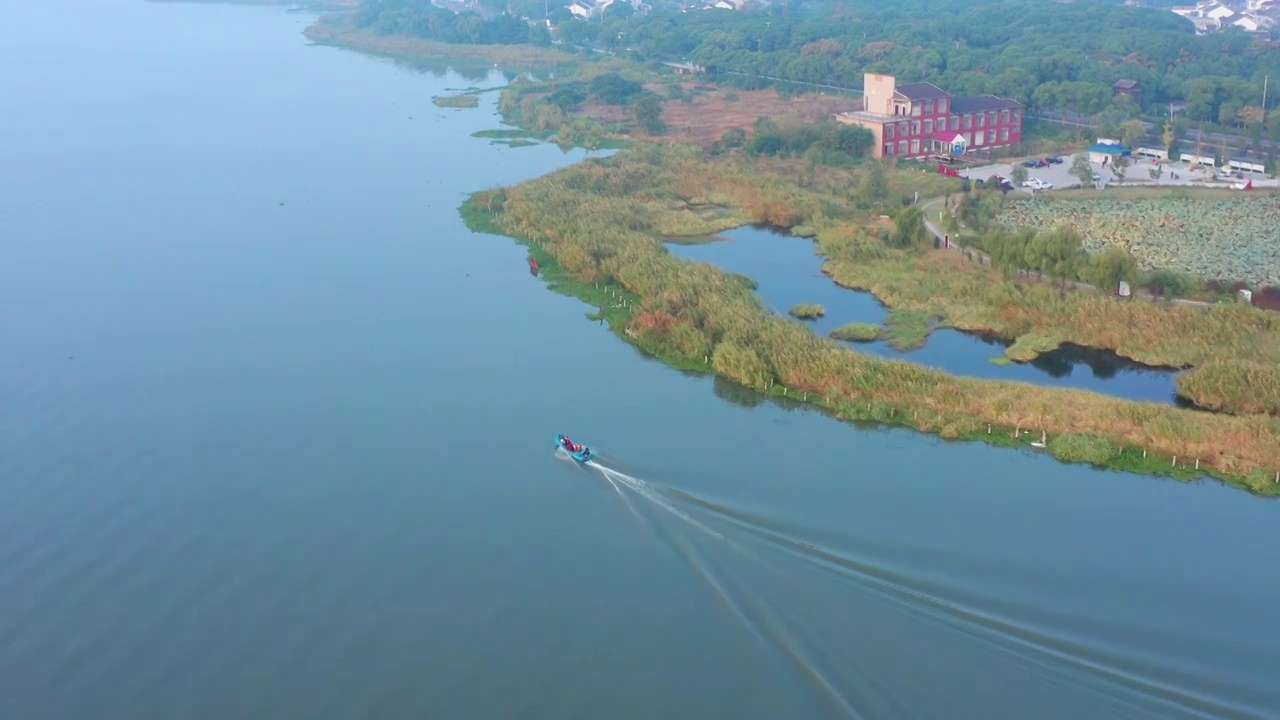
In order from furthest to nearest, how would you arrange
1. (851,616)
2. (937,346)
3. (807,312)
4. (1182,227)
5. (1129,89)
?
(1129,89), (1182,227), (807,312), (937,346), (851,616)

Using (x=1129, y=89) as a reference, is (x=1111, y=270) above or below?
below

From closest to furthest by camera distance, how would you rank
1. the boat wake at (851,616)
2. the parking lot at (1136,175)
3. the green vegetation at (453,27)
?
the boat wake at (851,616) → the parking lot at (1136,175) → the green vegetation at (453,27)

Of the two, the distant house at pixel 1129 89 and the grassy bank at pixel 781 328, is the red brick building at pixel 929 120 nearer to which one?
the grassy bank at pixel 781 328

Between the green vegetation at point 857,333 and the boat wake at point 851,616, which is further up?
the green vegetation at point 857,333

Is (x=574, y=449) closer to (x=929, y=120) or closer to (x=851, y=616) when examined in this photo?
(x=851, y=616)

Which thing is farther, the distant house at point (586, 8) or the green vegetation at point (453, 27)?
the distant house at point (586, 8)

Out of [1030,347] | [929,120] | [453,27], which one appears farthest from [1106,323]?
[453,27]

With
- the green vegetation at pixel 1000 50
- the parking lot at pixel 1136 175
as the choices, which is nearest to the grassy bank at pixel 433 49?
the green vegetation at pixel 1000 50
